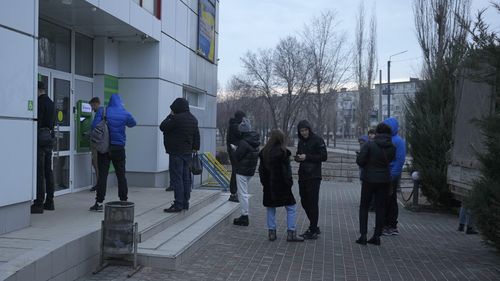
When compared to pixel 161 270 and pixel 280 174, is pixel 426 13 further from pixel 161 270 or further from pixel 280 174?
pixel 161 270

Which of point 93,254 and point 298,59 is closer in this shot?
point 93,254

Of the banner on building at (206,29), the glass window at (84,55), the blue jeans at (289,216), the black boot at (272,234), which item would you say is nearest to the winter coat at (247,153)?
the blue jeans at (289,216)

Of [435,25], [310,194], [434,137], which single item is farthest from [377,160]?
[435,25]

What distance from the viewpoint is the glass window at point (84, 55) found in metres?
9.61

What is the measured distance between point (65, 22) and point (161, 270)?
16.8 ft

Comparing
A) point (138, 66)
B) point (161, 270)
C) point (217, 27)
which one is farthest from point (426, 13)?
point (161, 270)

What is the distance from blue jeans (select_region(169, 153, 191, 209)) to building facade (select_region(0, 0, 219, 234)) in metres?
2.13

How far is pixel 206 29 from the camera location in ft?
47.6

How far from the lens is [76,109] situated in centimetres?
936

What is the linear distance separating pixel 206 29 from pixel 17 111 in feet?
30.1

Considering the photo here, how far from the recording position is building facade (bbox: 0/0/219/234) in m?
5.81

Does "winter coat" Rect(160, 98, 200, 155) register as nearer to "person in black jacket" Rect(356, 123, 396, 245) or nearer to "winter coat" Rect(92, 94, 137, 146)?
"winter coat" Rect(92, 94, 137, 146)

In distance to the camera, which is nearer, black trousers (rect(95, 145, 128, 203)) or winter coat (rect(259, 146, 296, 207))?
black trousers (rect(95, 145, 128, 203))

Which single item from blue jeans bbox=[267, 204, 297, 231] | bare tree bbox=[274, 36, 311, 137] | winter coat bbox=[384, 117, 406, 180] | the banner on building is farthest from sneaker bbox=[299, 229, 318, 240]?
bare tree bbox=[274, 36, 311, 137]
